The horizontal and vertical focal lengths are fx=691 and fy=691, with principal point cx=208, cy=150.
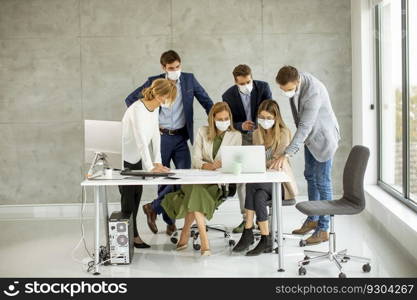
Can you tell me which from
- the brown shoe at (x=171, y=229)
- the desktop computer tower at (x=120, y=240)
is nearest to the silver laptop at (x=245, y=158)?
the desktop computer tower at (x=120, y=240)

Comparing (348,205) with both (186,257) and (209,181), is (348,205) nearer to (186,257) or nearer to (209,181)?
(209,181)

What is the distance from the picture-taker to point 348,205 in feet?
17.8

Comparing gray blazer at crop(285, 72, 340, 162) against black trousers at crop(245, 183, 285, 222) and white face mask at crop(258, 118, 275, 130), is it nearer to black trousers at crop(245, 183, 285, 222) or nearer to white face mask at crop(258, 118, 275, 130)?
white face mask at crop(258, 118, 275, 130)

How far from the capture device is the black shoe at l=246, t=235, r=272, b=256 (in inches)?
235

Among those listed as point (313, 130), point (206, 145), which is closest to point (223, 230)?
point (206, 145)

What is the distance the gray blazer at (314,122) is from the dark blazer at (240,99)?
59 cm

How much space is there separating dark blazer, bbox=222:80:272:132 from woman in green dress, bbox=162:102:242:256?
35 cm

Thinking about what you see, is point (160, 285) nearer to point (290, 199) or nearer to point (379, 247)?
point (290, 199)

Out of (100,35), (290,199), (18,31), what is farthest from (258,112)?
(18,31)

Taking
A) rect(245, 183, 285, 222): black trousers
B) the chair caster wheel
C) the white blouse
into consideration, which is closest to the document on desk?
the white blouse

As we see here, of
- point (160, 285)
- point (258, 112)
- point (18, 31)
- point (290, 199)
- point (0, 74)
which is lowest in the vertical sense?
point (160, 285)

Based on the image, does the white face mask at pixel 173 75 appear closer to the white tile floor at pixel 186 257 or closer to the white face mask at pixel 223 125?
the white face mask at pixel 223 125

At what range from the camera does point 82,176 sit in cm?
841

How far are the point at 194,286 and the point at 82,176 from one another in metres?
3.81
